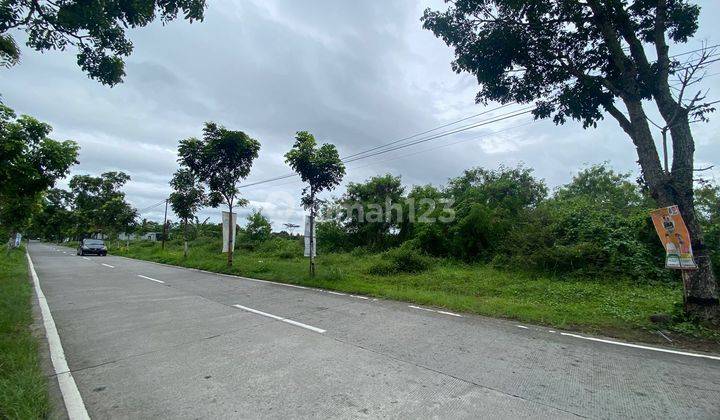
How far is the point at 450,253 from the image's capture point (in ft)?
53.7

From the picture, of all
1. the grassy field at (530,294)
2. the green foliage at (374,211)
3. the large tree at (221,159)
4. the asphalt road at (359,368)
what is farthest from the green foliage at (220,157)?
the asphalt road at (359,368)

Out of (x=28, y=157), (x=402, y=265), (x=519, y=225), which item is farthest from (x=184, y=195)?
(x=519, y=225)

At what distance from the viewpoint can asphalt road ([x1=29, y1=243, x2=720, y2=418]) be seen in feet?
10.1

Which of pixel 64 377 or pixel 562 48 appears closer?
pixel 64 377

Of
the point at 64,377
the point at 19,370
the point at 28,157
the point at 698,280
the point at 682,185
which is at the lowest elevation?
the point at 64,377

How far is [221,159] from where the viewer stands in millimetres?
16109

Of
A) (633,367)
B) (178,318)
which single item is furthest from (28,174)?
(633,367)

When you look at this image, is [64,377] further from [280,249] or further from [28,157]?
[280,249]

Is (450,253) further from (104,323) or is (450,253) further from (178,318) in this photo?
(104,323)

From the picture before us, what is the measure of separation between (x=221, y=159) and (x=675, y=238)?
16433 millimetres

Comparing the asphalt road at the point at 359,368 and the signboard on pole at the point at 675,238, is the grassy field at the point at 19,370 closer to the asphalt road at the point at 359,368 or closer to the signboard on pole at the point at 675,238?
the asphalt road at the point at 359,368

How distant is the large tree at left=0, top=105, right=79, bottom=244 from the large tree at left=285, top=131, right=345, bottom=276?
7094 mm

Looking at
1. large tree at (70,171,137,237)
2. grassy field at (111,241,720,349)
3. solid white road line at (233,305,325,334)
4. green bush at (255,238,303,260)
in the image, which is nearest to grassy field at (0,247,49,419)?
solid white road line at (233,305,325,334)

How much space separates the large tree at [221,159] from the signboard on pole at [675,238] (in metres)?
15.3
